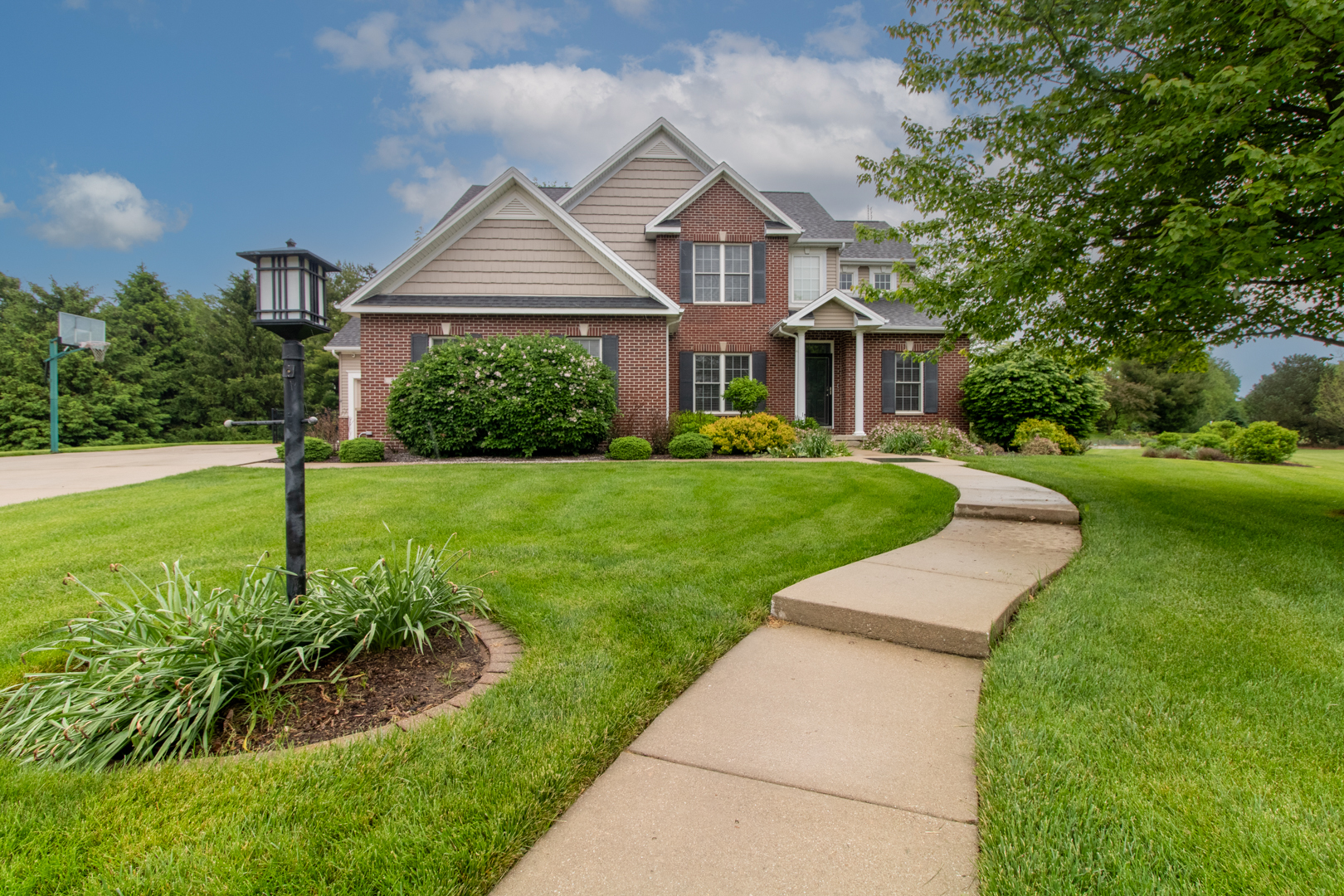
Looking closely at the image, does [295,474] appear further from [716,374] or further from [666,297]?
[716,374]

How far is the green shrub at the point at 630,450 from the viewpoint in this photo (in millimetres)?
11391

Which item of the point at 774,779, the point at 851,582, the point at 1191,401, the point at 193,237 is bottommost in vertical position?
the point at 774,779

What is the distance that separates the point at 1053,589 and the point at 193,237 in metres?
29.2

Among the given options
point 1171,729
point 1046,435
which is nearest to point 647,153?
point 1046,435

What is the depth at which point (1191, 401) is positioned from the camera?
89.9ft

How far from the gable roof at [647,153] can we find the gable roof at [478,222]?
3.02m

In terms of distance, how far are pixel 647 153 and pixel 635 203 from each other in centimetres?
139

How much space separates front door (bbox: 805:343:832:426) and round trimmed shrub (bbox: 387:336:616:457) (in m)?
7.54

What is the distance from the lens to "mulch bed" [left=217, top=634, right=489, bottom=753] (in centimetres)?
222

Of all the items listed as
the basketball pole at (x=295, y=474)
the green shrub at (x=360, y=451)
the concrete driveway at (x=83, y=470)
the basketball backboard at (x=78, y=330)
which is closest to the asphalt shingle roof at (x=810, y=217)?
the green shrub at (x=360, y=451)

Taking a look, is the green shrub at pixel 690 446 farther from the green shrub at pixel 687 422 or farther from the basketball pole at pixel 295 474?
the basketball pole at pixel 295 474

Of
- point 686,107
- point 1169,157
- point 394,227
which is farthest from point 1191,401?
point 394,227

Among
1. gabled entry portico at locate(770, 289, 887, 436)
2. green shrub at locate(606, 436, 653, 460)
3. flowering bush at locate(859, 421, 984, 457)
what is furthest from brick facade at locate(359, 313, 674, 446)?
flowering bush at locate(859, 421, 984, 457)

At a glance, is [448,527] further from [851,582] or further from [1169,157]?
[1169,157]
